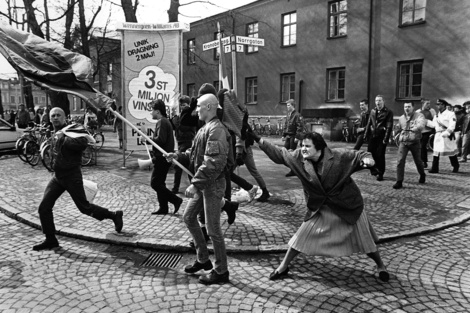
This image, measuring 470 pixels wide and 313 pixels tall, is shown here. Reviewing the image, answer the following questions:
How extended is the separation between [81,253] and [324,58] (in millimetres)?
19578

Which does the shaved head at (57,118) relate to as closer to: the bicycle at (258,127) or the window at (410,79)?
the window at (410,79)

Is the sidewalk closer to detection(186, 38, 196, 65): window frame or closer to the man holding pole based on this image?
the man holding pole

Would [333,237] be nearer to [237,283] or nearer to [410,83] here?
[237,283]

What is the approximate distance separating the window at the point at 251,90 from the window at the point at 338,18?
20.9 ft

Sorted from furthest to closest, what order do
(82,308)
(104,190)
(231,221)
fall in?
1. (104,190)
2. (231,221)
3. (82,308)

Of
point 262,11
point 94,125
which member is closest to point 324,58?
point 262,11

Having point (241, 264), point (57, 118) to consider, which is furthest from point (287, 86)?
point (241, 264)

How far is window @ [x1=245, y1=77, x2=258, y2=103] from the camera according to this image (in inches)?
1049

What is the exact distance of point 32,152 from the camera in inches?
478

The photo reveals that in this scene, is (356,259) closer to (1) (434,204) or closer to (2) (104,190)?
(1) (434,204)

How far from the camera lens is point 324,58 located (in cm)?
2209

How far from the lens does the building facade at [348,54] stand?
17.5 metres

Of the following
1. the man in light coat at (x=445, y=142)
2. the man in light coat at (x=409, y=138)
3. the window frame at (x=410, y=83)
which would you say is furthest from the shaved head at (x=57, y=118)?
the window frame at (x=410, y=83)

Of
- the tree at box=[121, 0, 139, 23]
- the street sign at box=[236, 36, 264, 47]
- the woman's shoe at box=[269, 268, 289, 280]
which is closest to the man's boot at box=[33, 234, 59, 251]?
the woman's shoe at box=[269, 268, 289, 280]
